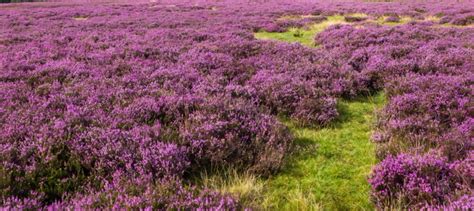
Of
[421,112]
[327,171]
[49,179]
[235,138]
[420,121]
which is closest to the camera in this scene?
[49,179]

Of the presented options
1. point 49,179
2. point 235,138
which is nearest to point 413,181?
point 235,138

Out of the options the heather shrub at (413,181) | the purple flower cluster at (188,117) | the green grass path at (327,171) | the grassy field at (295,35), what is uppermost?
the grassy field at (295,35)

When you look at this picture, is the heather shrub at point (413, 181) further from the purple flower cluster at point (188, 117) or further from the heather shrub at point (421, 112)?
the heather shrub at point (421, 112)

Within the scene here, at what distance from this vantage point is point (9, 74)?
7621 mm

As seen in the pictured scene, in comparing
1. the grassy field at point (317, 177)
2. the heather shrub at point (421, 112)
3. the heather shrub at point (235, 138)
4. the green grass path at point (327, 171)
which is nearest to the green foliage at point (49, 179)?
the heather shrub at point (235, 138)

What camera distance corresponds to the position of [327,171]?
430 cm

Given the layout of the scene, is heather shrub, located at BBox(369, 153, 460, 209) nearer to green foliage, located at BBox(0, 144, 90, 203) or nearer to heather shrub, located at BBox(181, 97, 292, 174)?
heather shrub, located at BBox(181, 97, 292, 174)

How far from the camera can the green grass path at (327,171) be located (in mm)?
3646

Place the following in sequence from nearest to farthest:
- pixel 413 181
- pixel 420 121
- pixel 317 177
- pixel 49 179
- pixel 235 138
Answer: pixel 413 181 → pixel 49 179 → pixel 317 177 → pixel 235 138 → pixel 420 121

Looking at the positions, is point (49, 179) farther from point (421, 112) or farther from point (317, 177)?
point (421, 112)

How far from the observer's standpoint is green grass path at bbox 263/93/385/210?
12.0 ft

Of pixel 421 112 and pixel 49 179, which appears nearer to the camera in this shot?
pixel 49 179

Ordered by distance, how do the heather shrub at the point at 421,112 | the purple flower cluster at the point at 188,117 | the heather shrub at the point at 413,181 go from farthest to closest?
1. the heather shrub at the point at 421,112
2. the purple flower cluster at the point at 188,117
3. the heather shrub at the point at 413,181

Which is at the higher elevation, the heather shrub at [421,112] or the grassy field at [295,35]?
the grassy field at [295,35]
